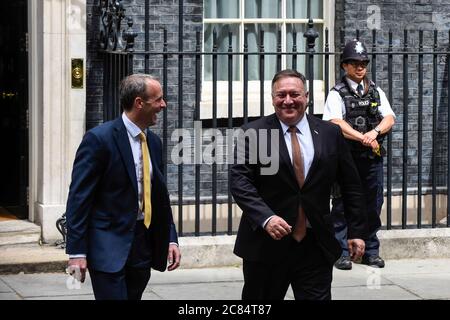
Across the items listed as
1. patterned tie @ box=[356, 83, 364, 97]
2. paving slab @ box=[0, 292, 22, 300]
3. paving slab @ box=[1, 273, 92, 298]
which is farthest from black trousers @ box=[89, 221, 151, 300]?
patterned tie @ box=[356, 83, 364, 97]

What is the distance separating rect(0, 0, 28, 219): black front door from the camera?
11148 millimetres

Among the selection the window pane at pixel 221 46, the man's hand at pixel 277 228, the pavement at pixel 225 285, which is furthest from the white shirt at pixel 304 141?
the window pane at pixel 221 46

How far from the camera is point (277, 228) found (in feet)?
20.2

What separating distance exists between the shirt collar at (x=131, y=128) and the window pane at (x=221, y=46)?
518cm

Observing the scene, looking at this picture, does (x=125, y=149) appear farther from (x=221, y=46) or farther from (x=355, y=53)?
(x=221, y=46)

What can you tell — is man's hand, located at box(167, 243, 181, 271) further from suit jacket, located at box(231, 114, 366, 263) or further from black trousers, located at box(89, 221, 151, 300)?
suit jacket, located at box(231, 114, 366, 263)

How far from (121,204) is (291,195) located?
0.96m

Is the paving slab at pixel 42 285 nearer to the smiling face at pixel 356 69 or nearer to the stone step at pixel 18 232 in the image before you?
the stone step at pixel 18 232

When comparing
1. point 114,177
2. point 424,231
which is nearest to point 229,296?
point 424,231

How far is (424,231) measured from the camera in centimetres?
1066

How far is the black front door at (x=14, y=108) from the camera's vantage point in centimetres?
1115

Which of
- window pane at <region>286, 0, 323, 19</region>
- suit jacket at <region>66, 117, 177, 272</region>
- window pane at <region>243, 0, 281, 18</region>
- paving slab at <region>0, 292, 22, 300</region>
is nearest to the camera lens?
suit jacket at <region>66, 117, 177, 272</region>

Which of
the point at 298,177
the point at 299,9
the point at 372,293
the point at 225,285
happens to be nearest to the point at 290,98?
the point at 298,177

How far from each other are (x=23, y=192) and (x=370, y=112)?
11.6ft
